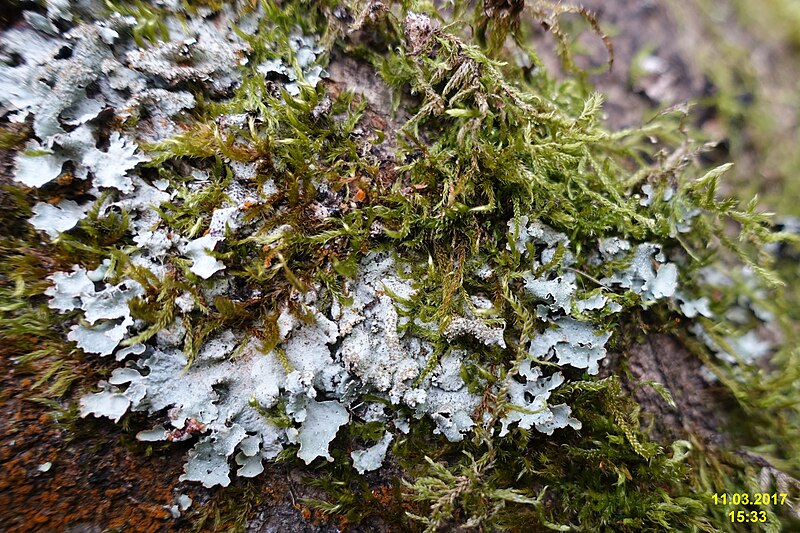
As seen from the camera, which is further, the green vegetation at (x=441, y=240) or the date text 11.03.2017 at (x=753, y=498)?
the date text 11.03.2017 at (x=753, y=498)

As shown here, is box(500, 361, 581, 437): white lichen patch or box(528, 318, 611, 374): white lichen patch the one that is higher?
box(528, 318, 611, 374): white lichen patch

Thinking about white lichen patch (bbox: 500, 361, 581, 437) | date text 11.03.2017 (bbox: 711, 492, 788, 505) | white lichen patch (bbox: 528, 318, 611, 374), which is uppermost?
white lichen patch (bbox: 528, 318, 611, 374)

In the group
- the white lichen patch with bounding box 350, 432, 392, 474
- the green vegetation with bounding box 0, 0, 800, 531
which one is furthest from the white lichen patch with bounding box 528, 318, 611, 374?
the white lichen patch with bounding box 350, 432, 392, 474

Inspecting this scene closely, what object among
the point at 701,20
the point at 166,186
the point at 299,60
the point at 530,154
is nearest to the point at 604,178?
the point at 530,154

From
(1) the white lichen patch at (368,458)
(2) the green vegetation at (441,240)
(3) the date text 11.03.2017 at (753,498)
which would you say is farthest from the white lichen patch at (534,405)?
(3) the date text 11.03.2017 at (753,498)

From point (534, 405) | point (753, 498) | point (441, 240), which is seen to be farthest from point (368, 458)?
point (753, 498)

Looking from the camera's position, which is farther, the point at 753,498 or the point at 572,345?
the point at 753,498

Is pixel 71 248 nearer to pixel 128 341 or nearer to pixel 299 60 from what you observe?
pixel 128 341

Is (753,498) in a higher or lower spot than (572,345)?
lower

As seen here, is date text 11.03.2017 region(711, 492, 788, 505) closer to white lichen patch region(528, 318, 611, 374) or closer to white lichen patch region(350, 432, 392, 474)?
white lichen patch region(528, 318, 611, 374)

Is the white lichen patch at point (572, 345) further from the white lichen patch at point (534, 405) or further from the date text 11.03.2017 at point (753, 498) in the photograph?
the date text 11.03.2017 at point (753, 498)

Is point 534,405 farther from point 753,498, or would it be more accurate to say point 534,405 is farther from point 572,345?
point 753,498
